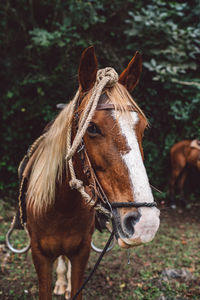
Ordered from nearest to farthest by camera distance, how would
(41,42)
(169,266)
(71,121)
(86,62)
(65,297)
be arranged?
(86,62) → (71,121) → (65,297) → (169,266) → (41,42)

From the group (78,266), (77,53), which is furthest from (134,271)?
(77,53)

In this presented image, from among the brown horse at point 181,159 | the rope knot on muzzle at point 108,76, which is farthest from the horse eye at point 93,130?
the brown horse at point 181,159

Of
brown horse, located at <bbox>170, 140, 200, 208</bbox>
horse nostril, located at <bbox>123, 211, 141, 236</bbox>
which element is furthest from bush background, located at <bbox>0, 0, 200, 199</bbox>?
horse nostril, located at <bbox>123, 211, 141, 236</bbox>

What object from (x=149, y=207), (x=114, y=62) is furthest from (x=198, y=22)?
(x=149, y=207)

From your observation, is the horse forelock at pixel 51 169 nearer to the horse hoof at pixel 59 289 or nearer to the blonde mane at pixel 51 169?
the blonde mane at pixel 51 169

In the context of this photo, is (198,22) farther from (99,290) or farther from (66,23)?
(99,290)

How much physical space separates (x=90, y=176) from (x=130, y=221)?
12.0 inches

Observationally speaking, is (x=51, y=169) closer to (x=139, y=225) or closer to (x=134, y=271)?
(x=139, y=225)

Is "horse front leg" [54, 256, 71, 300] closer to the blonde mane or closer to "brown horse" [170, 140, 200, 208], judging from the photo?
the blonde mane

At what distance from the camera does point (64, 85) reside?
5207mm

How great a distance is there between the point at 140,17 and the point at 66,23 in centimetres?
146

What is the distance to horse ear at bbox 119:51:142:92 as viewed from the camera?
154cm

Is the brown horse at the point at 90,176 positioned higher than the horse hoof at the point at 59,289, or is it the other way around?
the brown horse at the point at 90,176

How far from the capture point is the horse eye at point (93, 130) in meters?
1.25
